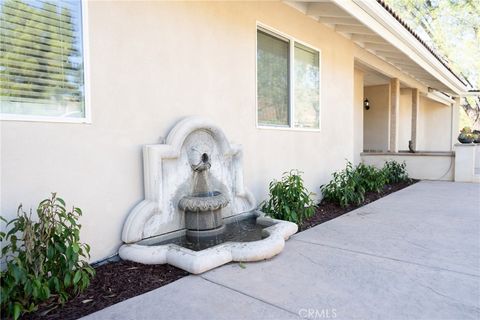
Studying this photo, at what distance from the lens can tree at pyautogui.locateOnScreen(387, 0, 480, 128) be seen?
1570cm

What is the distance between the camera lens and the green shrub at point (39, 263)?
206cm

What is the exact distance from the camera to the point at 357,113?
9.98 metres

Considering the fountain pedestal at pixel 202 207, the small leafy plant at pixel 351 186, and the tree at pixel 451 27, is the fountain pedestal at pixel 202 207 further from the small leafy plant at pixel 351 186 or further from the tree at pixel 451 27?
the tree at pixel 451 27

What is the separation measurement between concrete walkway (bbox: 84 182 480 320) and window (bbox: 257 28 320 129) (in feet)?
6.57

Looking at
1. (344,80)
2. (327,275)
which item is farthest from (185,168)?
(344,80)

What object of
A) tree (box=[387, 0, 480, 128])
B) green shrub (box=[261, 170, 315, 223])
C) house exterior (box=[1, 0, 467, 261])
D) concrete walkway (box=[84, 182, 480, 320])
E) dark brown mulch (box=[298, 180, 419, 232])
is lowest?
dark brown mulch (box=[298, 180, 419, 232])

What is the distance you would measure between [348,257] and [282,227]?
77 centimetres

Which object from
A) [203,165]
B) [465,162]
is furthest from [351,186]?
[465,162]

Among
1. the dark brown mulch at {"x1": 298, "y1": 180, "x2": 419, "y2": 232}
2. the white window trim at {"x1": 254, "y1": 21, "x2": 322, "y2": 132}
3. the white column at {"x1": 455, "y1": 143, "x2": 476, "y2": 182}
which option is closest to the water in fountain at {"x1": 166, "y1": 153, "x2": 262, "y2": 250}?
the dark brown mulch at {"x1": 298, "y1": 180, "x2": 419, "y2": 232}

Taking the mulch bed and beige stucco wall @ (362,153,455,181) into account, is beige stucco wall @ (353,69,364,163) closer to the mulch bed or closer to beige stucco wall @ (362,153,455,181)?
beige stucco wall @ (362,153,455,181)

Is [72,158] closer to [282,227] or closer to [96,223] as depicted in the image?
[96,223]

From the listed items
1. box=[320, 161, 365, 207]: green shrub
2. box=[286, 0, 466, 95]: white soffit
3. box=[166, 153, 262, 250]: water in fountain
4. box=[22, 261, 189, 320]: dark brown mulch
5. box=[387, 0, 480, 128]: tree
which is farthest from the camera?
box=[387, 0, 480, 128]: tree

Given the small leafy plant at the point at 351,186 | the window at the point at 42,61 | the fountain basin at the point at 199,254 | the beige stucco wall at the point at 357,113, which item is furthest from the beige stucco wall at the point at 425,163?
the window at the point at 42,61

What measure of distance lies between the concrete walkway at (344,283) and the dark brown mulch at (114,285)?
11 cm
